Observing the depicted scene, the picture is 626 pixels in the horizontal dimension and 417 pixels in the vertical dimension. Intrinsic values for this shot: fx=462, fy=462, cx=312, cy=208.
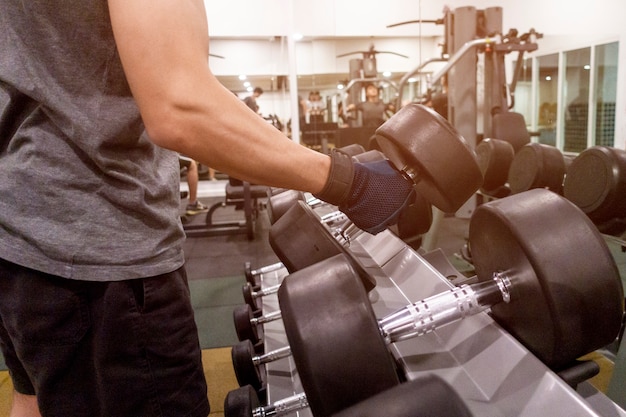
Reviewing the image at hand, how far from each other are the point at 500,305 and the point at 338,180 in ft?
1.38

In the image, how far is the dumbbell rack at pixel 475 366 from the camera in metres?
0.74

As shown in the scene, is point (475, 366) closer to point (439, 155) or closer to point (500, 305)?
point (500, 305)

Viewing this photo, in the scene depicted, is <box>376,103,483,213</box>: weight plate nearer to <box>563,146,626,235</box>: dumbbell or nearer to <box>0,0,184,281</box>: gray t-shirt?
<box>0,0,184,281</box>: gray t-shirt

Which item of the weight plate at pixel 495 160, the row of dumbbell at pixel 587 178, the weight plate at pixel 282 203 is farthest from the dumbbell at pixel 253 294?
the weight plate at pixel 495 160

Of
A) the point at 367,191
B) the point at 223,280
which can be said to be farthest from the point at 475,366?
the point at 223,280

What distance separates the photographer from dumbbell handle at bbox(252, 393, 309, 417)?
1013 millimetres

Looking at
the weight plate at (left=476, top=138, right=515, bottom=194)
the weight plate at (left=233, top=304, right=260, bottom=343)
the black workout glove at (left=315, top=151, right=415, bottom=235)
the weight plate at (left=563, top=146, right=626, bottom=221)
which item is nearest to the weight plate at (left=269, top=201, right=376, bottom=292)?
the black workout glove at (left=315, top=151, right=415, bottom=235)

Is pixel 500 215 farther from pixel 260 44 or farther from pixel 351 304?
pixel 260 44

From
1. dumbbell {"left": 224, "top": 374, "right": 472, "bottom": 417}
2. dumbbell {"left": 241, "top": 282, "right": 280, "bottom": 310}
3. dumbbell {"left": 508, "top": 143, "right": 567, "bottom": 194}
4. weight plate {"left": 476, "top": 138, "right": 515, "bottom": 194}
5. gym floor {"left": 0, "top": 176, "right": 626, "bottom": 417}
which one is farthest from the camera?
weight plate {"left": 476, "top": 138, "right": 515, "bottom": 194}

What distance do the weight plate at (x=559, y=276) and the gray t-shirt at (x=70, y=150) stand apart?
60 cm

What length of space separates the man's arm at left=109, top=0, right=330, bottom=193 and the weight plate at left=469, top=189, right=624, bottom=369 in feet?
1.39

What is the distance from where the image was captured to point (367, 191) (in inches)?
32.4

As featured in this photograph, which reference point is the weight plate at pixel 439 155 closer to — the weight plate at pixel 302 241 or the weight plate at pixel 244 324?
the weight plate at pixel 302 241

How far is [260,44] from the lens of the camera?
614 cm
